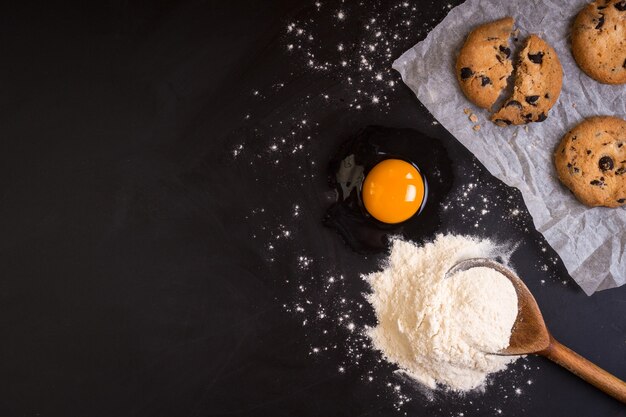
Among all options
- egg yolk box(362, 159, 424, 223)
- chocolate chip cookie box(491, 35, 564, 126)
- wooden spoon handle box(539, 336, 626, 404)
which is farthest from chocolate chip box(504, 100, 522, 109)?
wooden spoon handle box(539, 336, 626, 404)

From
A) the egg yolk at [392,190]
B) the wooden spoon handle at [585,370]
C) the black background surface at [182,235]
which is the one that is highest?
the egg yolk at [392,190]

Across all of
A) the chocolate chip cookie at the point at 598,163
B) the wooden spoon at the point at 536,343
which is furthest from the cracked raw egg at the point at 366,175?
the chocolate chip cookie at the point at 598,163

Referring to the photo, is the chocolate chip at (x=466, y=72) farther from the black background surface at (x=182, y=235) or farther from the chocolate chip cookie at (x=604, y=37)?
the chocolate chip cookie at (x=604, y=37)

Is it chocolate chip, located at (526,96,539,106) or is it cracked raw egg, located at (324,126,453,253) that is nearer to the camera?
chocolate chip, located at (526,96,539,106)

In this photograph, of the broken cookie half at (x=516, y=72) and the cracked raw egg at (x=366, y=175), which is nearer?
the broken cookie half at (x=516, y=72)

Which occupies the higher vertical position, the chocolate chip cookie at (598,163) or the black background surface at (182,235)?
the chocolate chip cookie at (598,163)

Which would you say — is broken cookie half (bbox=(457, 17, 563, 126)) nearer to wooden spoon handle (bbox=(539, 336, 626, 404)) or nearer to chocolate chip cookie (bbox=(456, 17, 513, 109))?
chocolate chip cookie (bbox=(456, 17, 513, 109))
